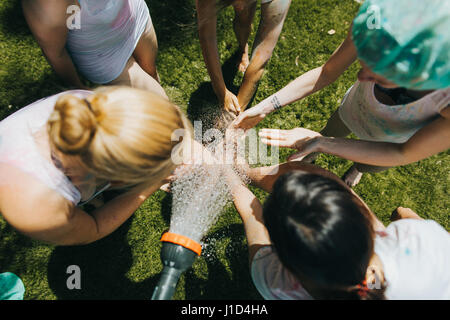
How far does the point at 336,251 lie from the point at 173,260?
803 millimetres

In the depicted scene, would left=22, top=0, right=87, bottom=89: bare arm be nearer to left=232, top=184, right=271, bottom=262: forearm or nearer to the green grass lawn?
left=232, top=184, right=271, bottom=262: forearm

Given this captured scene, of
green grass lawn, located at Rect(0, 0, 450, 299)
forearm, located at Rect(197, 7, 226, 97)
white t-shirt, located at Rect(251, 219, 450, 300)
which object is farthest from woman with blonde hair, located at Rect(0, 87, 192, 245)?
green grass lawn, located at Rect(0, 0, 450, 299)

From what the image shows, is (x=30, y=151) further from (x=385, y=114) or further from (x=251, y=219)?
(x=385, y=114)

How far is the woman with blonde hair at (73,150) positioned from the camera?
127 cm

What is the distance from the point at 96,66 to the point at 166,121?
1.10 meters

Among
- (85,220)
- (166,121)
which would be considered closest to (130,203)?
(85,220)

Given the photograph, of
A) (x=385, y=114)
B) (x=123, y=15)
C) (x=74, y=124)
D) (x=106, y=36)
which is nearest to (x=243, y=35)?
(x=123, y=15)

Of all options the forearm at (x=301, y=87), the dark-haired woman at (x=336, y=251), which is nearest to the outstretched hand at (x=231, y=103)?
the forearm at (x=301, y=87)

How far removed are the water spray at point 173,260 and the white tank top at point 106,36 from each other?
54.7 inches

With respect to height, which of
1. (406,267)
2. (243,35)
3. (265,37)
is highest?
(265,37)

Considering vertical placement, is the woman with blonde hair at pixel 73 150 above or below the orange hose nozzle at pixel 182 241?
above

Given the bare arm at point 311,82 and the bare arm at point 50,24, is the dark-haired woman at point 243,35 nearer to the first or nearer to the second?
the bare arm at point 311,82

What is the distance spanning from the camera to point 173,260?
4.87 feet
